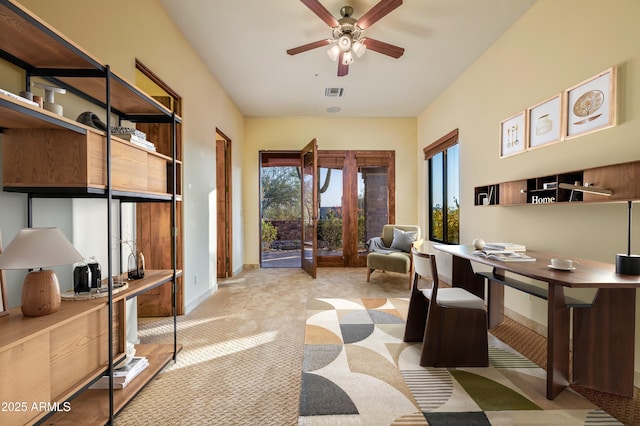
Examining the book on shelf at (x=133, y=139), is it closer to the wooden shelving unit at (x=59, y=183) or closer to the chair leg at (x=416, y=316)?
the wooden shelving unit at (x=59, y=183)

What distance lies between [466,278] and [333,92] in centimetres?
337

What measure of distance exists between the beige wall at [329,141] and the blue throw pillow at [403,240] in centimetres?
97

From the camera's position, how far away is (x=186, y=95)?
331 cm

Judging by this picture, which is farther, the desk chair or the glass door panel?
the glass door panel

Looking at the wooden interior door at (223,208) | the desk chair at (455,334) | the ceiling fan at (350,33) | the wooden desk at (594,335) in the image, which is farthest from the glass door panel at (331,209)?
the wooden desk at (594,335)

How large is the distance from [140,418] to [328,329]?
1628 millimetres

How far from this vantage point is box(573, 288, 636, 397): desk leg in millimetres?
1780

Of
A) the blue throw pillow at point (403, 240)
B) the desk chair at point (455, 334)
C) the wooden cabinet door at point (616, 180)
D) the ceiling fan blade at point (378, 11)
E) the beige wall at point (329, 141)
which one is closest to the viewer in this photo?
the wooden cabinet door at point (616, 180)

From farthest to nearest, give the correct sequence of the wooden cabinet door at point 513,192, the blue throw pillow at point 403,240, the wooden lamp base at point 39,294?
the blue throw pillow at point 403,240 → the wooden cabinet door at point 513,192 → the wooden lamp base at point 39,294

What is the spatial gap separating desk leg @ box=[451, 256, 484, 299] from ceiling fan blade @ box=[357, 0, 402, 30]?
224cm

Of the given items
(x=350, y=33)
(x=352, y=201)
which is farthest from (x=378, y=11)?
(x=352, y=201)

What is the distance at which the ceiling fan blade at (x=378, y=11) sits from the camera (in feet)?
7.41

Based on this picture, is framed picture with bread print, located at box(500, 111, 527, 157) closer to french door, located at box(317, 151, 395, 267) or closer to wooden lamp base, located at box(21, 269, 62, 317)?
french door, located at box(317, 151, 395, 267)

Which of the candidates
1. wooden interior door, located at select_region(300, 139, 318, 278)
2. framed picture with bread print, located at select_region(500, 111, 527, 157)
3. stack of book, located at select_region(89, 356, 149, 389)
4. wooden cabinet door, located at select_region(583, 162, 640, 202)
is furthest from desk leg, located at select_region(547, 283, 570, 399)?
wooden interior door, located at select_region(300, 139, 318, 278)
